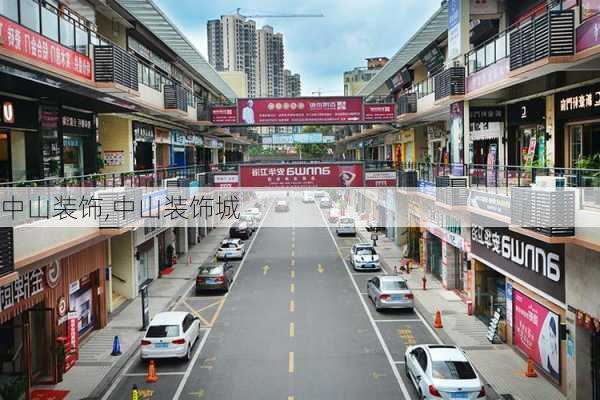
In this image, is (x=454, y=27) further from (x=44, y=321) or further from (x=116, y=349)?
(x=44, y=321)

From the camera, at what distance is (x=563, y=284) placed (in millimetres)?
14203

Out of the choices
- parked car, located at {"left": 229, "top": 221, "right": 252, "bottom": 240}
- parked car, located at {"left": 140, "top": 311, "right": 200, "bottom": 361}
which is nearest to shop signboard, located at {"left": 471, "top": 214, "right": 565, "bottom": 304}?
parked car, located at {"left": 140, "top": 311, "right": 200, "bottom": 361}

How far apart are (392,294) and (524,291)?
613 cm

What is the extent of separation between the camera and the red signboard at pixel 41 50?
40.3 ft

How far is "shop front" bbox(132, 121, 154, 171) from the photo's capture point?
27.6m

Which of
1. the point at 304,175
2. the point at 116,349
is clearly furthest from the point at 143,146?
the point at 116,349

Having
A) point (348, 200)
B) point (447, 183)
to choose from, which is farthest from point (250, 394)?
point (348, 200)

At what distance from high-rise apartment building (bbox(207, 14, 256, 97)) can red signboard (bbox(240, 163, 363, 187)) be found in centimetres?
11998

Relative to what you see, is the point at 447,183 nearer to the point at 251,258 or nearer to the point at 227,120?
the point at 227,120

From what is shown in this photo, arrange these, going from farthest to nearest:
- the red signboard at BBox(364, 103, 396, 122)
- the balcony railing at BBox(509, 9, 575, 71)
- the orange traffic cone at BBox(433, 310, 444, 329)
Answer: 1. the red signboard at BBox(364, 103, 396, 122)
2. the orange traffic cone at BBox(433, 310, 444, 329)
3. the balcony railing at BBox(509, 9, 575, 71)

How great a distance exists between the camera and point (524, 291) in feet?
56.2

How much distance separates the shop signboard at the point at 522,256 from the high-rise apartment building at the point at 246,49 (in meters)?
128

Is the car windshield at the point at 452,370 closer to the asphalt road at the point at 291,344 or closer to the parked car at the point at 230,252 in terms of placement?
the asphalt road at the point at 291,344

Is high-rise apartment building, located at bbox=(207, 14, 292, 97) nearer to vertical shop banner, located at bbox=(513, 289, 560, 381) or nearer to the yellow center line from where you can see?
the yellow center line
